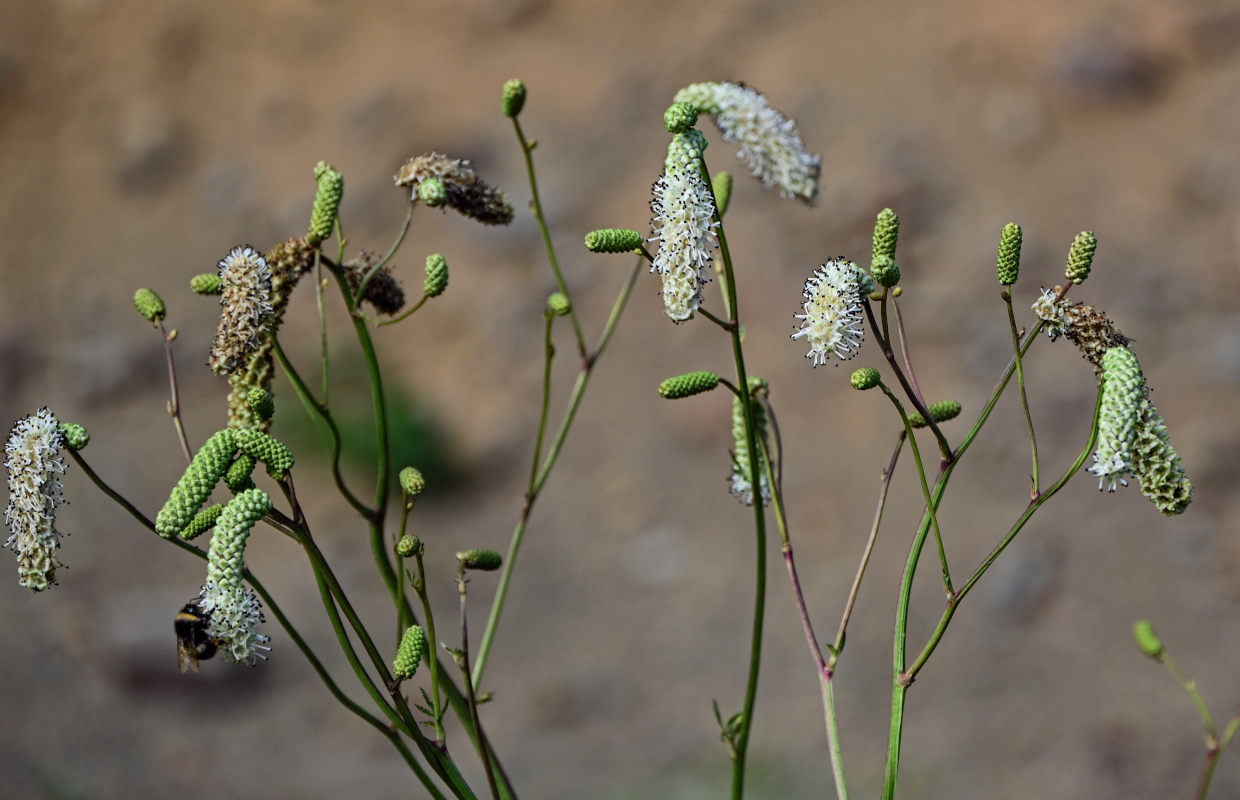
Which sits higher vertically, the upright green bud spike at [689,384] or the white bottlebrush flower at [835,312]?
the upright green bud spike at [689,384]

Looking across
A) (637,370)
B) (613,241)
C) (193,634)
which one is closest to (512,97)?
(613,241)

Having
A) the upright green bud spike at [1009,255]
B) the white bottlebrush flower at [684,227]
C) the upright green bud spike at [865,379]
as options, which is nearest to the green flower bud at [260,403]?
the white bottlebrush flower at [684,227]

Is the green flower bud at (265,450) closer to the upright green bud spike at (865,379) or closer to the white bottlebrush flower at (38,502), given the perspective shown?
the white bottlebrush flower at (38,502)

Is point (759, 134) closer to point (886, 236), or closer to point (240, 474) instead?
point (886, 236)

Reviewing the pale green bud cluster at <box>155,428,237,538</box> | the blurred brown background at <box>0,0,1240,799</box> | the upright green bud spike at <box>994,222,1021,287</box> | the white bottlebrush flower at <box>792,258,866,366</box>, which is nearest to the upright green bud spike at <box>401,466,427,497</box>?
the pale green bud cluster at <box>155,428,237,538</box>

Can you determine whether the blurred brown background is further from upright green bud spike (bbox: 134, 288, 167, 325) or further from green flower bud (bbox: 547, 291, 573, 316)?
upright green bud spike (bbox: 134, 288, 167, 325)

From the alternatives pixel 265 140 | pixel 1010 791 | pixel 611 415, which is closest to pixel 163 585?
pixel 611 415

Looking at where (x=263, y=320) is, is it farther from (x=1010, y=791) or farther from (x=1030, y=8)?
(x=1030, y=8)
